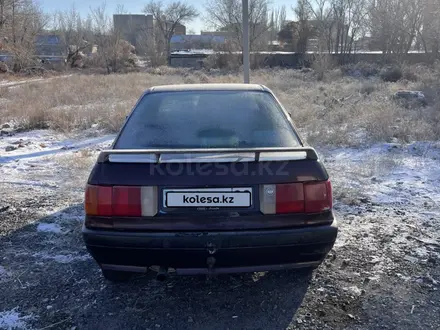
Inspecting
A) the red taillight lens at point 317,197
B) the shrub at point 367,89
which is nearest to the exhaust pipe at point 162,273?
the red taillight lens at point 317,197

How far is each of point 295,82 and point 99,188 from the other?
18.7 m

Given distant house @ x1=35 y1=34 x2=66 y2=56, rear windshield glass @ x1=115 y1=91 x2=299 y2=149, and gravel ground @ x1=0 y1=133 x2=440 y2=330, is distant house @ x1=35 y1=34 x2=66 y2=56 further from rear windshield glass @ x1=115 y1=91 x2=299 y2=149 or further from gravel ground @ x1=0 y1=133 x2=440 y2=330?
rear windshield glass @ x1=115 y1=91 x2=299 y2=149

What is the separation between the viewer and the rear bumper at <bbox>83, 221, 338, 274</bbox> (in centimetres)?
229

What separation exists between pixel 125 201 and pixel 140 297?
877 mm

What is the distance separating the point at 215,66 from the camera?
37000 mm

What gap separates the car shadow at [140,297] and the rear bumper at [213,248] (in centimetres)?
38

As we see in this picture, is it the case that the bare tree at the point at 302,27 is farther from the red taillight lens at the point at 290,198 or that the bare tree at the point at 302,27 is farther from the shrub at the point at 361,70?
the red taillight lens at the point at 290,198

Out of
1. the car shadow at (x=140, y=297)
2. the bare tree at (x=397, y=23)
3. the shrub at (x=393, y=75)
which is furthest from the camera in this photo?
the bare tree at (x=397, y=23)

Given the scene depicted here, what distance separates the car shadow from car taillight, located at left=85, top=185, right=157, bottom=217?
75 cm

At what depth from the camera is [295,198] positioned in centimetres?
237

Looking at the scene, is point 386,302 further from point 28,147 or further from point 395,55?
point 395,55

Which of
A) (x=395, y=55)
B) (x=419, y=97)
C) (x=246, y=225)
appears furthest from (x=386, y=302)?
(x=395, y=55)

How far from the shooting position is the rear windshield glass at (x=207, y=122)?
2.83 metres

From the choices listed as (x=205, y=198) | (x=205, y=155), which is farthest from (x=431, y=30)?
(x=205, y=198)
